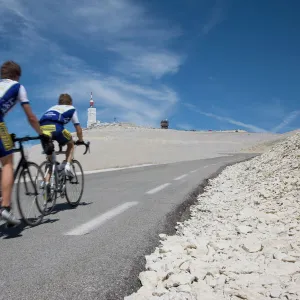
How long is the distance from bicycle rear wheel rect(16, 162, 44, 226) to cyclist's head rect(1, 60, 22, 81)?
4.25 ft

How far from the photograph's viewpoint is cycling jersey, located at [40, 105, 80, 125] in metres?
5.95

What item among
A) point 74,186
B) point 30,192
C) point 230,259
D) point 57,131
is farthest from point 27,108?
point 230,259

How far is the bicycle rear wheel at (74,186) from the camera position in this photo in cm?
638

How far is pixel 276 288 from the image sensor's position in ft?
7.91

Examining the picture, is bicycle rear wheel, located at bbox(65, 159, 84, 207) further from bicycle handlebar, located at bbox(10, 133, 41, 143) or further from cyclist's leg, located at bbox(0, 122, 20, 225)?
cyclist's leg, located at bbox(0, 122, 20, 225)

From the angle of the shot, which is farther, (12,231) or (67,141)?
(67,141)

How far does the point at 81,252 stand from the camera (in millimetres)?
3553

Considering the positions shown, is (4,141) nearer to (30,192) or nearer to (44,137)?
(44,137)

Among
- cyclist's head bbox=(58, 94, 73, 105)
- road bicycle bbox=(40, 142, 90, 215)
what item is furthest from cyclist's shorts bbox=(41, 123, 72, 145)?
cyclist's head bbox=(58, 94, 73, 105)

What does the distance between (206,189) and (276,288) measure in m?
7.53

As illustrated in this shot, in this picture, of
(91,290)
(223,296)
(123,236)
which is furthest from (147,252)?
(223,296)

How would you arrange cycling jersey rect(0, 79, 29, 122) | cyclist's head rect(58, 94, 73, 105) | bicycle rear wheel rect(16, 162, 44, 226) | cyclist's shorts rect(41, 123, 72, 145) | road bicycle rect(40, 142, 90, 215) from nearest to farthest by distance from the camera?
cycling jersey rect(0, 79, 29, 122)
bicycle rear wheel rect(16, 162, 44, 226)
road bicycle rect(40, 142, 90, 215)
cyclist's shorts rect(41, 123, 72, 145)
cyclist's head rect(58, 94, 73, 105)

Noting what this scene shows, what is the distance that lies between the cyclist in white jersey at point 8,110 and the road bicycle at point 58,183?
1057mm

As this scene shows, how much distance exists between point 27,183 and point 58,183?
96 cm
